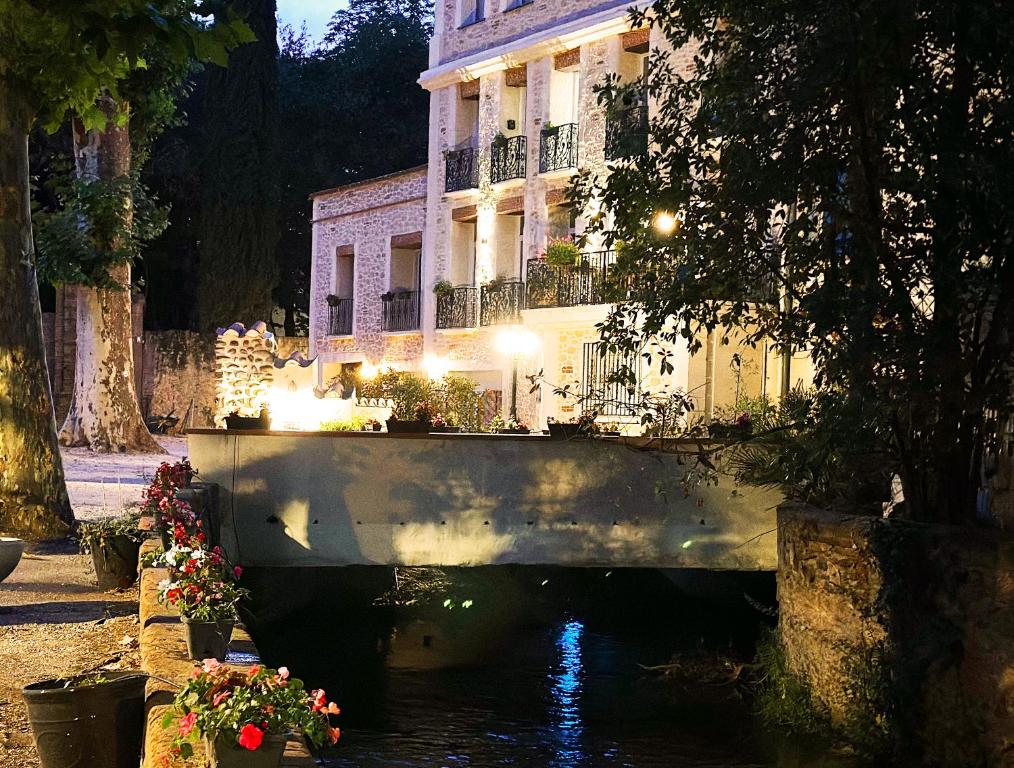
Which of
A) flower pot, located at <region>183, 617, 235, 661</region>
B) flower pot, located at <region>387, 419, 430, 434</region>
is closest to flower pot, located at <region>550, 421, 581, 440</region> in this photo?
flower pot, located at <region>387, 419, 430, 434</region>

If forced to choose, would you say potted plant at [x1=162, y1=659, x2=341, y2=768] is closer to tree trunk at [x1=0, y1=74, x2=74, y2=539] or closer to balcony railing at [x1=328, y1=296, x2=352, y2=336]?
tree trunk at [x1=0, y1=74, x2=74, y2=539]

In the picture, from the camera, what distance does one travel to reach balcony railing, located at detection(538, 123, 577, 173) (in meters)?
22.9

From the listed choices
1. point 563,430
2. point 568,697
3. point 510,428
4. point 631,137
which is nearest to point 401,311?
point 510,428

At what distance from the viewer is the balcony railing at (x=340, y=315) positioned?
93.1 ft

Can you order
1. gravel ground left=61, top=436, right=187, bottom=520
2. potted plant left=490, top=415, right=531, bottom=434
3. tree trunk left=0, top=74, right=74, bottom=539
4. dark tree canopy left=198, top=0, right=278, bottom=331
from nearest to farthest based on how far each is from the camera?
tree trunk left=0, top=74, right=74, bottom=539 → gravel ground left=61, top=436, right=187, bottom=520 → potted plant left=490, top=415, right=531, bottom=434 → dark tree canopy left=198, top=0, right=278, bottom=331

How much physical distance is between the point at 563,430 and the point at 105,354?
11.8m

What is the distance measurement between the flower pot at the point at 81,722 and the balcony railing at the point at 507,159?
19378 mm

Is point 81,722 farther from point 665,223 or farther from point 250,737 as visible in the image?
point 665,223

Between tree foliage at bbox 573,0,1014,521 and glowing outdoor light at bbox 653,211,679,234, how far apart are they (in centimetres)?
12

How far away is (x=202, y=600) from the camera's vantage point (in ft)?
21.0

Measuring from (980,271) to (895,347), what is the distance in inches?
31.6

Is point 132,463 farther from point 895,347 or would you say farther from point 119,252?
point 895,347

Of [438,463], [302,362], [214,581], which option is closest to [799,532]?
[438,463]

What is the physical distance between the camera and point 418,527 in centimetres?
1284
